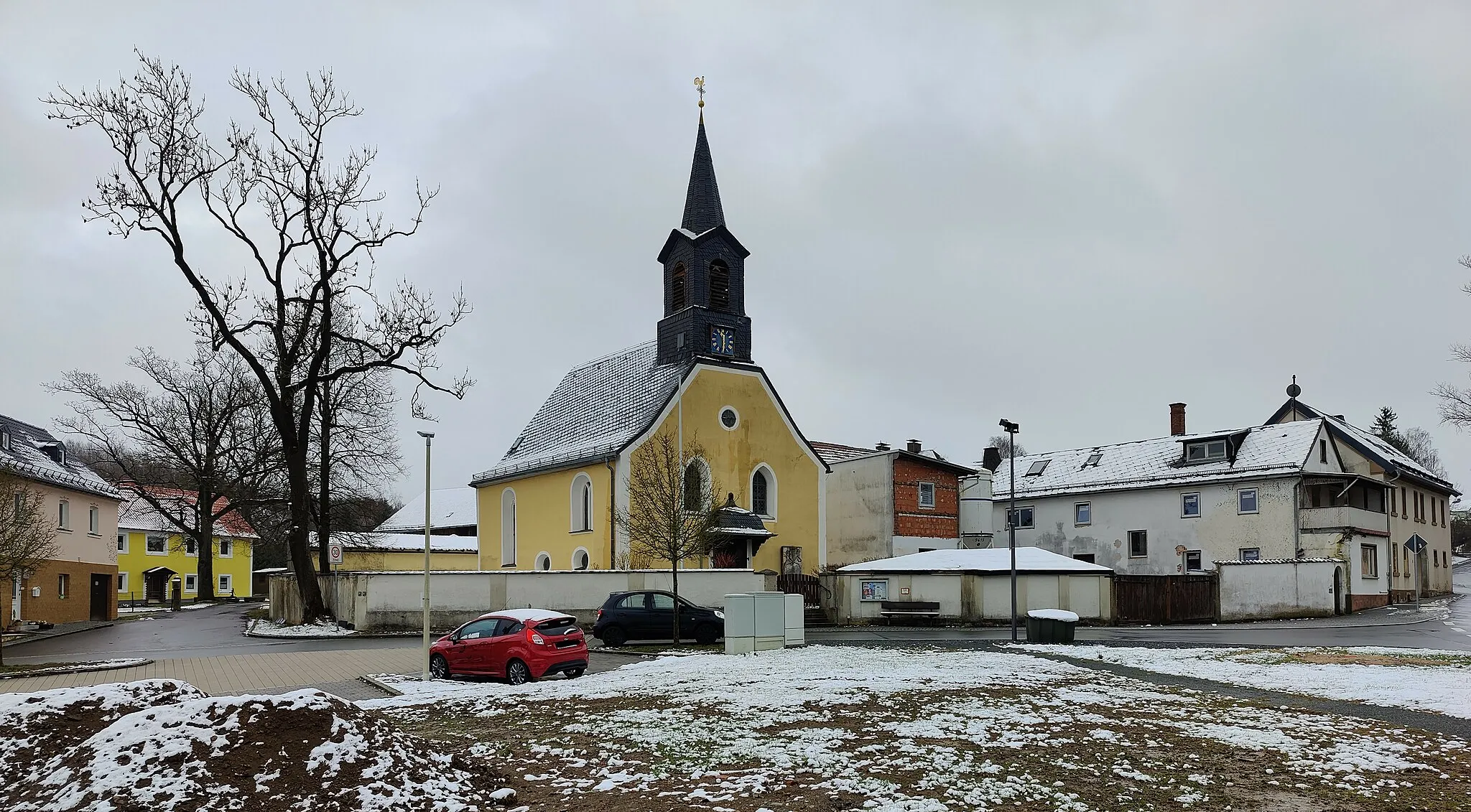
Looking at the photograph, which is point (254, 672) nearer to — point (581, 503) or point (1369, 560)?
point (581, 503)

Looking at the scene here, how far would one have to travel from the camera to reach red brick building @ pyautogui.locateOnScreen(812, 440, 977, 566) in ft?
164

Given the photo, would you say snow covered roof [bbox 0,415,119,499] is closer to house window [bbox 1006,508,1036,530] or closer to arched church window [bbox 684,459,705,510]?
arched church window [bbox 684,459,705,510]

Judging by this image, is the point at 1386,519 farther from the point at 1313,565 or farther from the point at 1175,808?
the point at 1175,808

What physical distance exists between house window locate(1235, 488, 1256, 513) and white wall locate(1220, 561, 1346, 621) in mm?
8927

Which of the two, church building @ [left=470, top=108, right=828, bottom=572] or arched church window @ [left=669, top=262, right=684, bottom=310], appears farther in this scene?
arched church window @ [left=669, top=262, right=684, bottom=310]

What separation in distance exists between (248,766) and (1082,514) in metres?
50.6

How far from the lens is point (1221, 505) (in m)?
48.2

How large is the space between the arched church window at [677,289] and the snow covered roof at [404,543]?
21.3 metres

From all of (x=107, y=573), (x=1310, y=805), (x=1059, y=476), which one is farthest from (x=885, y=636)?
(x=107, y=573)

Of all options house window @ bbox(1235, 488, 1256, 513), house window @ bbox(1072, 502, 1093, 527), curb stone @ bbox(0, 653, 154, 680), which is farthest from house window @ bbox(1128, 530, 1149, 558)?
curb stone @ bbox(0, 653, 154, 680)

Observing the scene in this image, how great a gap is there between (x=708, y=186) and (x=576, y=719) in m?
35.5

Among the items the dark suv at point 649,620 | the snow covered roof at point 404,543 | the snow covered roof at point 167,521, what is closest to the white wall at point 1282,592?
the dark suv at point 649,620

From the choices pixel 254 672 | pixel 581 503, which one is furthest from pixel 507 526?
pixel 254 672

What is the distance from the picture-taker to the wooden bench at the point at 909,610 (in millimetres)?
37031
